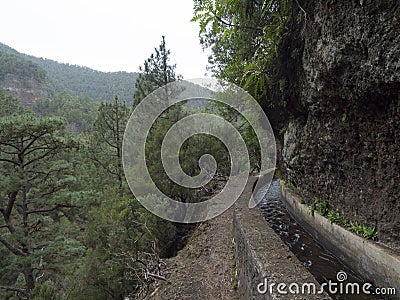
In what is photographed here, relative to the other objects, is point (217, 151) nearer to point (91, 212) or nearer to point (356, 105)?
point (91, 212)

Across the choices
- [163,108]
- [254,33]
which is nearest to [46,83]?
[163,108]

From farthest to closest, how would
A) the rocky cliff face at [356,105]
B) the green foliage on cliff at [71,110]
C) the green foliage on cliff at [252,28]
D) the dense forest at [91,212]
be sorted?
the green foliage on cliff at [71,110] < the dense forest at [91,212] < the green foliage on cliff at [252,28] < the rocky cliff face at [356,105]

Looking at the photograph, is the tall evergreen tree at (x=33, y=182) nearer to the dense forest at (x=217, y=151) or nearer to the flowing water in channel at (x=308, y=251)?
the dense forest at (x=217, y=151)

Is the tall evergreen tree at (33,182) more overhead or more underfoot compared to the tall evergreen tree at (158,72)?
more underfoot

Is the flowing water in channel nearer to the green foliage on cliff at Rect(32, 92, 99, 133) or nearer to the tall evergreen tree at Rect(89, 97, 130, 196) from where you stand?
the tall evergreen tree at Rect(89, 97, 130, 196)

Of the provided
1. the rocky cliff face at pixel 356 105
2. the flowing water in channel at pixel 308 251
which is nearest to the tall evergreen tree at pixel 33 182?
the flowing water in channel at pixel 308 251

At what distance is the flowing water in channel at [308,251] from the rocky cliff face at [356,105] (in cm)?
88

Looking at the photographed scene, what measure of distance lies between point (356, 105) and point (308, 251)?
3.01 m

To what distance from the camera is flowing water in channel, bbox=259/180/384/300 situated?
4152 mm

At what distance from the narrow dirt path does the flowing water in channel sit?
1.34 m

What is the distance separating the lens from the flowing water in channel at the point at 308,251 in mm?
4152

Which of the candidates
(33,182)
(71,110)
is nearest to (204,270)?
(33,182)

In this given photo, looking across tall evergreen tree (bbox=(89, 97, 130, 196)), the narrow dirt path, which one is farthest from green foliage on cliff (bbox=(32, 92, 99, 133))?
the narrow dirt path

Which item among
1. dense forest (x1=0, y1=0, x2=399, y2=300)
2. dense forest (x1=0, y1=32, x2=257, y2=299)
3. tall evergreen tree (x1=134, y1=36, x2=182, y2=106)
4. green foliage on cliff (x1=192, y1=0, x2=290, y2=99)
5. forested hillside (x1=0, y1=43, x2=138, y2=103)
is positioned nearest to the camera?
dense forest (x1=0, y1=0, x2=399, y2=300)
